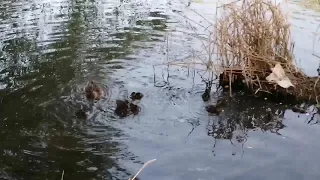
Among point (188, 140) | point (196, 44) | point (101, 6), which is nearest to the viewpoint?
point (188, 140)

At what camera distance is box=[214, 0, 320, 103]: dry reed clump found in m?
9.01

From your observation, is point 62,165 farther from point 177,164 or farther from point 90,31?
point 90,31

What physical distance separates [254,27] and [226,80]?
1169 millimetres

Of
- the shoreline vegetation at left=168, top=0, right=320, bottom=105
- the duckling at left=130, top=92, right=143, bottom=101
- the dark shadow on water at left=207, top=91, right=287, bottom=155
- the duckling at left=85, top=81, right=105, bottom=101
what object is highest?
the shoreline vegetation at left=168, top=0, right=320, bottom=105

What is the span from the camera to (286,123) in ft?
27.2

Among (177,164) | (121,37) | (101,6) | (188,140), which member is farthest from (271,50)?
(101,6)

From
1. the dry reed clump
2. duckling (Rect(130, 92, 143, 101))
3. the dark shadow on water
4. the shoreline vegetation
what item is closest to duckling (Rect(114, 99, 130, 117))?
duckling (Rect(130, 92, 143, 101))

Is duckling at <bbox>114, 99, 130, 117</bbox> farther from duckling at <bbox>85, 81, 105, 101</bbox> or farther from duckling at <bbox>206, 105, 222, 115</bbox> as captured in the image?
duckling at <bbox>206, 105, 222, 115</bbox>

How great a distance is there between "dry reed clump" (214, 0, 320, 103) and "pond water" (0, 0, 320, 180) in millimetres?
461

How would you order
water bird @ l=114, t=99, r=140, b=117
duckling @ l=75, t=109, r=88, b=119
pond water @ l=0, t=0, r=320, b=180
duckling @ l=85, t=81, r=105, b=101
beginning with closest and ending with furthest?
pond water @ l=0, t=0, r=320, b=180
duckling @ l=75, t=109, r=88, b=119
water bird @ l=114, t=99, r=140, b=117
duckling @ l=85, t=81, r=105, b=101

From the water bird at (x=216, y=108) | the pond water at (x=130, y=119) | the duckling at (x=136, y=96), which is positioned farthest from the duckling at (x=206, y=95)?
the duckling at (x=136, y=96)

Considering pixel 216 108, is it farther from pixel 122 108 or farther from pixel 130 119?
pixel 122 108

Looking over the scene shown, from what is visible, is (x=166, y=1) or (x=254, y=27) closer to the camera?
(x=254, y=27)

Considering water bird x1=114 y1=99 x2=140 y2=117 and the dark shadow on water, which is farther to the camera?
Answer: water bird x1=114 y1=99 x2=140 y2=117
